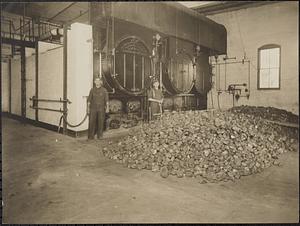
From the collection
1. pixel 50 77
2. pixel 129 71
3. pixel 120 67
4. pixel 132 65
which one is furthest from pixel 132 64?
pixel 50 77

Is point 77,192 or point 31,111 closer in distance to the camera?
point 77,192

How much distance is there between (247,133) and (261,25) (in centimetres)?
236

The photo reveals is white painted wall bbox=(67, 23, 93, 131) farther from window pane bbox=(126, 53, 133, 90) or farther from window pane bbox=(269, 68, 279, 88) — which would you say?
window pane bbox=(269, 68, 279, 88)

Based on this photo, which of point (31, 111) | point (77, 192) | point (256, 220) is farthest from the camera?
point (31, 111)

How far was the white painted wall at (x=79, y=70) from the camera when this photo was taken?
488cm

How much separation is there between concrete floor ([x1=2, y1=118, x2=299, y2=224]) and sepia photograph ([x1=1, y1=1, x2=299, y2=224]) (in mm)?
13

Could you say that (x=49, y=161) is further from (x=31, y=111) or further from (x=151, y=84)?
(x=31, y=111)

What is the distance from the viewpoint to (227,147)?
335cm

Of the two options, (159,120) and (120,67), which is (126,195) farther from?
(120,67)

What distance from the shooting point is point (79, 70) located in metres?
4.92

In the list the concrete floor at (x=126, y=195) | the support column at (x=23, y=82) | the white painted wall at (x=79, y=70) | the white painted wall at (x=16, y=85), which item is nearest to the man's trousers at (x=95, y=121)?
the white painted wall at (x=79, y=70)

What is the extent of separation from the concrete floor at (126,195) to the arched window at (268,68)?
131 cm

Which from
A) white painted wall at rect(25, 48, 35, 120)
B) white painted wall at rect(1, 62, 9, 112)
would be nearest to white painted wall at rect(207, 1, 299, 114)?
white painted wall at rect(25, 48, 35, 120)

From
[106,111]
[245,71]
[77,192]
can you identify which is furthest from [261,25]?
[77,192]
